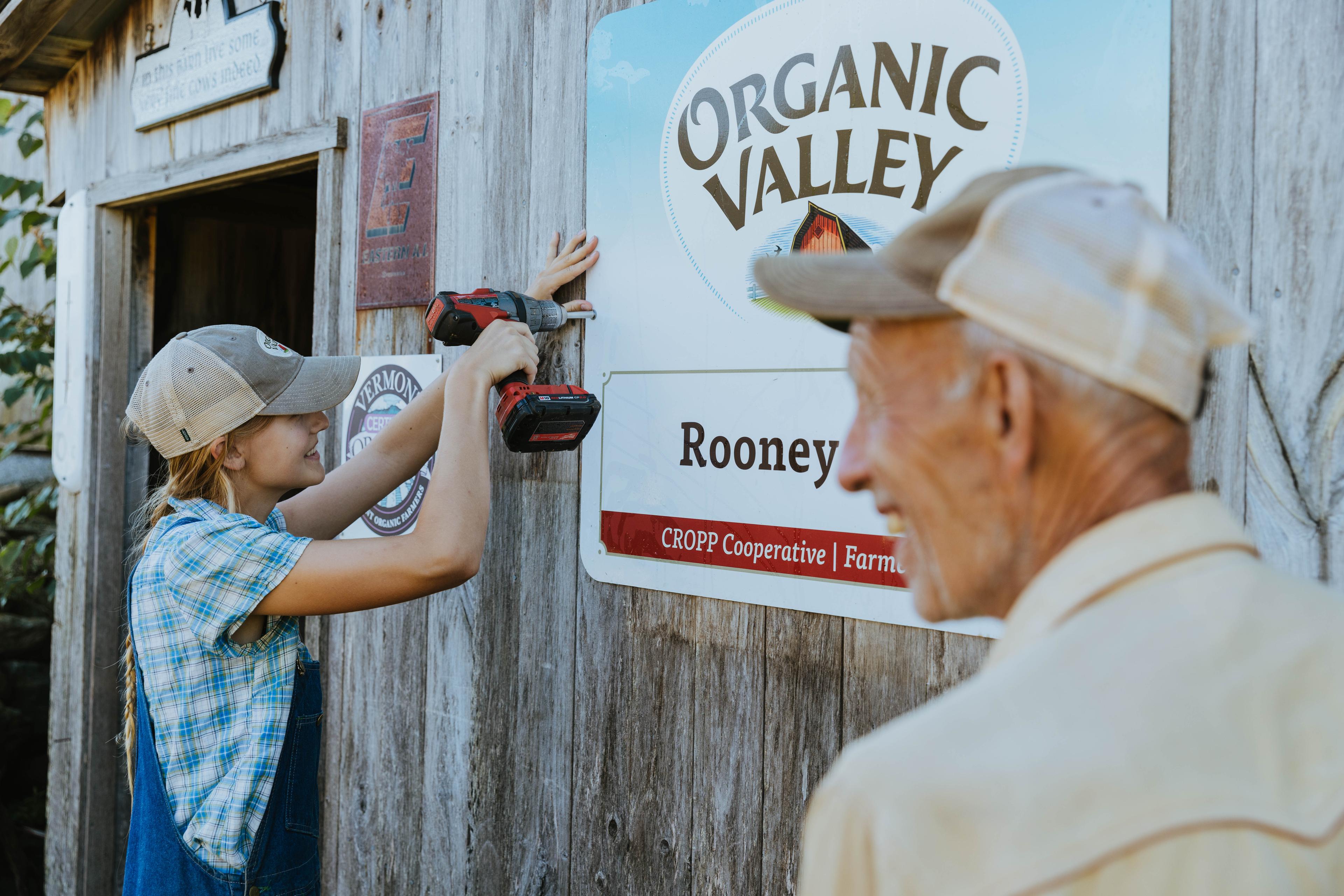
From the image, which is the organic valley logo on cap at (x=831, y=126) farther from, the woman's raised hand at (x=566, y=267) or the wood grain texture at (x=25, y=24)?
the wood grain texture at (x=25, y=24)

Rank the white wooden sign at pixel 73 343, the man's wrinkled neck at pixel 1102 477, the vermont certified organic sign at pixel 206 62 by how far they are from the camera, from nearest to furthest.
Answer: the man's wrinkled neck at pixel 1102 477
the vermont certified organic sign at pixel 206 62
the white wooden sign at pixel 73 343

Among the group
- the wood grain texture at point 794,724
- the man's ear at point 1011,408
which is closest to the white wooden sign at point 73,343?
the wood grain texture at point 794,724

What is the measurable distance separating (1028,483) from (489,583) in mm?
1916

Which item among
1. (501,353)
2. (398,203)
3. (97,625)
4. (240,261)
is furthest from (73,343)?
(501,353)

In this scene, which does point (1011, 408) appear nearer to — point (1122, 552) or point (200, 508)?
point (1122, 552)

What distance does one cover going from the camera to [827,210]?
1.86 m

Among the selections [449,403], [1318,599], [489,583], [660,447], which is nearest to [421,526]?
[449,403]

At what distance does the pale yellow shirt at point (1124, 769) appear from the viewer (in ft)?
1.88

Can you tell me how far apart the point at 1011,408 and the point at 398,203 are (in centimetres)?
232

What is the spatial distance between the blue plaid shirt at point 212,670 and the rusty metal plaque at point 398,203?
0.98 meters

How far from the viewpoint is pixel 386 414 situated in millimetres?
2723

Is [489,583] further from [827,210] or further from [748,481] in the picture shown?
[827,210]

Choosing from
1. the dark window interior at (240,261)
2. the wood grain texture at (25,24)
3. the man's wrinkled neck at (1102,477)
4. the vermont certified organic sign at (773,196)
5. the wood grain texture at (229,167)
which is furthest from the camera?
the dark window interior at (240,261)

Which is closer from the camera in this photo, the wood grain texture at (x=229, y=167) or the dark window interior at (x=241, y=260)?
the wood grain texture at (x=229, y=167)
